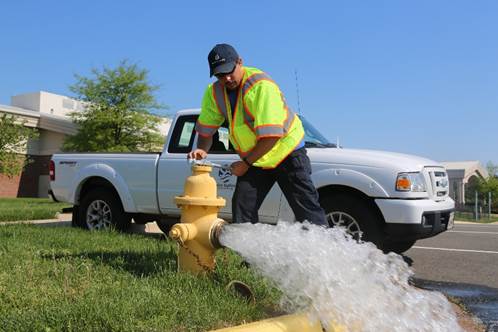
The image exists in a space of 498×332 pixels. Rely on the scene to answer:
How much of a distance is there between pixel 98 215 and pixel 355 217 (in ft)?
13.0

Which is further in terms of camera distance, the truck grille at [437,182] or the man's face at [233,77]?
the truck grille at [437,182]

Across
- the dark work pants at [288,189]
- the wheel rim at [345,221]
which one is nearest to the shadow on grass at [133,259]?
the dark work pants at [288,189]

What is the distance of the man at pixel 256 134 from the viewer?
382 cm

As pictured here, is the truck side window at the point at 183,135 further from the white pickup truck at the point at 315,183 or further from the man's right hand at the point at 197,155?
the man's right hand at the point at 197,155

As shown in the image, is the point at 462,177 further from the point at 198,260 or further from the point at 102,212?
the point at 198,260

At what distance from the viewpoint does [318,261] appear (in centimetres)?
314

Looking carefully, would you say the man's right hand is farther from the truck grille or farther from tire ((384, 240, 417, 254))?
tire ((384, 240, 417, 254))

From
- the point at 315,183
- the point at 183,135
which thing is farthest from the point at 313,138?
the point at 183,135

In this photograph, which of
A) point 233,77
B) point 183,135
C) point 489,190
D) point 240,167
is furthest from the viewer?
point 489,190

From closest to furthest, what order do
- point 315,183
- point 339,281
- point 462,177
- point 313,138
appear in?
point 339,281
point 315,183
point 313,138
point 462,177

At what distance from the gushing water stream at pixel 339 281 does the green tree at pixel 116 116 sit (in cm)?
2326

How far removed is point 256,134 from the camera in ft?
12.5

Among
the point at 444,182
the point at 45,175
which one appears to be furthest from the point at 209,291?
the point at 45,175

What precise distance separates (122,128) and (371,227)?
75.0 feet
